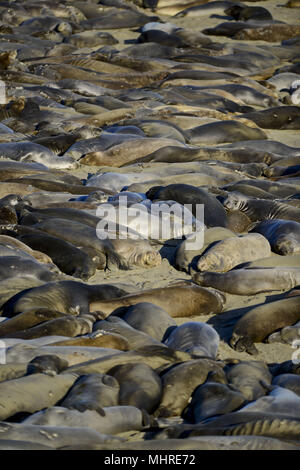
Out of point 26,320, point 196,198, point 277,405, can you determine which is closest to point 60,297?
point 26,320

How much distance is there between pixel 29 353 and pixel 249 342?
123 cm

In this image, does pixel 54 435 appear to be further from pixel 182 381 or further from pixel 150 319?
pixel 150 319

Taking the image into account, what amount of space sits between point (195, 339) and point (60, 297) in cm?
83

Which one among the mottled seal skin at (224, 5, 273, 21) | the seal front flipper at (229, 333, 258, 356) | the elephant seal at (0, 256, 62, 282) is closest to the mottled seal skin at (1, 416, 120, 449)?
the seal front flipper at (229, 333, 258, 356)

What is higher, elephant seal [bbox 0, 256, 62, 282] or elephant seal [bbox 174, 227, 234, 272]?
elephant seal [bbox 0, 256, 62, 282]

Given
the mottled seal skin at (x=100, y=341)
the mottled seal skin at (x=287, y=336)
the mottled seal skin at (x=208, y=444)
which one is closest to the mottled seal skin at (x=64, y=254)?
the mottled seal skin at (x=100, y=341)

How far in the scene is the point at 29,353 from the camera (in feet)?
10.9

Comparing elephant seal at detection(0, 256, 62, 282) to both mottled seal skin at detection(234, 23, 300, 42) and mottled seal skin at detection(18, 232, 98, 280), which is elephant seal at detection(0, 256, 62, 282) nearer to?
mottled seal skin at detection(18, 232, 98, 280)

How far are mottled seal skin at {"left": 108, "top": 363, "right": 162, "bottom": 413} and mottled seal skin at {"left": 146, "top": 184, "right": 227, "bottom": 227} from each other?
263cm

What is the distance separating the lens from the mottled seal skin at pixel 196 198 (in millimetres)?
5717

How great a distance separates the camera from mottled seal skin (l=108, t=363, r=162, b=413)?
2988 mm

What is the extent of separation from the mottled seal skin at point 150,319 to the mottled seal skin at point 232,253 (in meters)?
0.98
